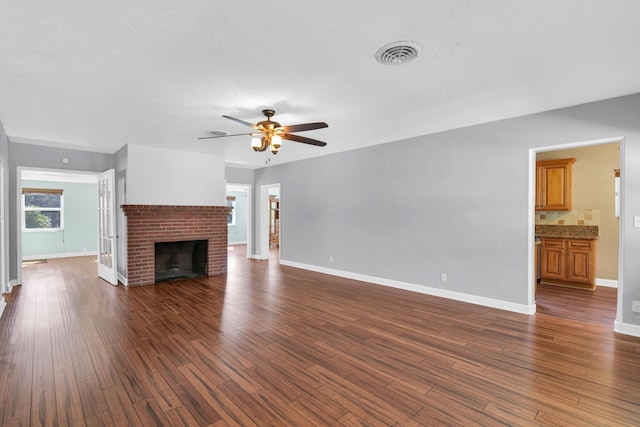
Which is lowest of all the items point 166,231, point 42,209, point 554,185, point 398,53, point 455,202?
point 166,231

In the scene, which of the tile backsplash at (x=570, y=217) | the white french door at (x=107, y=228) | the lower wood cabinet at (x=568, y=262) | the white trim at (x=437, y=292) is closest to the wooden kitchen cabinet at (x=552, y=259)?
the lower wood cabinet at (x=568, y=262)

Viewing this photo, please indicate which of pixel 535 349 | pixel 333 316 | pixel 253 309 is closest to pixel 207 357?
pixel 253 309

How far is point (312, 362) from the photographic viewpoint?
262 cm

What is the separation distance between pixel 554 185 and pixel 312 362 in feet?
18.2

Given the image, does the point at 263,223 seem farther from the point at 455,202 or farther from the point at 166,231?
the point at 455,202

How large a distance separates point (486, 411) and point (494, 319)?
1.97 m

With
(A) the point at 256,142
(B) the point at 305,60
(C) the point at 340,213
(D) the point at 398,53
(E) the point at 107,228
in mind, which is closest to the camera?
(D) the point at 398,53

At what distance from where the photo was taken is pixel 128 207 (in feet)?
17.4

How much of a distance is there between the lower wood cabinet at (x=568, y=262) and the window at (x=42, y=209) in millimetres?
12037

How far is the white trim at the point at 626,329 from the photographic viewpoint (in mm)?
3170

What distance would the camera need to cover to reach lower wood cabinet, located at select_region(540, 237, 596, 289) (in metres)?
5.09

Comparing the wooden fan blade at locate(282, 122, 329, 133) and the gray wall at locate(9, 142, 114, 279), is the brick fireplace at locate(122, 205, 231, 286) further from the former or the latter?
the wooden fan blade at locate(282, 122, 329, 133)

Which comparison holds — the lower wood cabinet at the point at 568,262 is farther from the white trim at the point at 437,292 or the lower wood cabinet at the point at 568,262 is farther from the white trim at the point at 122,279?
the white trim at the point at 122,279

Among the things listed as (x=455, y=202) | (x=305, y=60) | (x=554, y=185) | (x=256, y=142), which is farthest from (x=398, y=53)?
(x=554, y=185)
